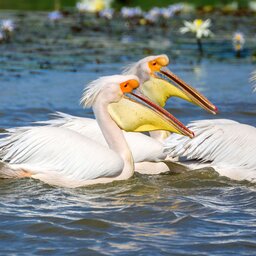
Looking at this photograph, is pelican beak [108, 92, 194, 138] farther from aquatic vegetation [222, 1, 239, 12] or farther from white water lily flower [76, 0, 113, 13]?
aquatic vegetation [222, 1, 239, 12]

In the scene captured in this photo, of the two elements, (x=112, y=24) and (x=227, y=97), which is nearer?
(x=227, y=97)

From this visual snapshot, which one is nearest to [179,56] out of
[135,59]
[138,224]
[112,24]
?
[135,59]

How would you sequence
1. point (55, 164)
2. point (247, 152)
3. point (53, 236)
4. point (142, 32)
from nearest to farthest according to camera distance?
point (53, 236) < point (55, 164) < point (247, 152) < point (142, 32)

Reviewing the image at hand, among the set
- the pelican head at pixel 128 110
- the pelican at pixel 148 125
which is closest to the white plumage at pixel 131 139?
the pelican at pixel 148 125

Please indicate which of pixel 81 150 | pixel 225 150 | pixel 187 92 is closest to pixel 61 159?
pixel 81 150

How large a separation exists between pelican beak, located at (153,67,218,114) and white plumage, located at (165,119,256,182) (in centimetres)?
29

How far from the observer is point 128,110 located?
5.63 metres

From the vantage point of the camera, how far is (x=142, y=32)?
15.5 m

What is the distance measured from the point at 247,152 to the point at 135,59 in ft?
19.3

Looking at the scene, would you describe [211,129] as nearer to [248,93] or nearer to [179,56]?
[248,93]

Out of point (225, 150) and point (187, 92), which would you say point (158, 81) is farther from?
point (225, 150)

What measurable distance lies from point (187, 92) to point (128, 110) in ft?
3.50

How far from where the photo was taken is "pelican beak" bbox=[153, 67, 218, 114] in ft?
21.0

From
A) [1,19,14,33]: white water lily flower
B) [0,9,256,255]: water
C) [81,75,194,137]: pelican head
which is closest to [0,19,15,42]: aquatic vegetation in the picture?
[1,19,14,33]: white water lily flower
